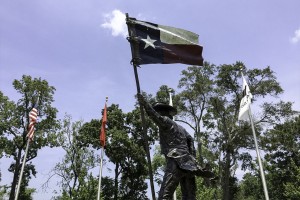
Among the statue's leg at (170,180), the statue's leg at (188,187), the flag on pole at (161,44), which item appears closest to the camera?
the statue's leg at (170,180)

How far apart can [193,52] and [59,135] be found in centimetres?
2473

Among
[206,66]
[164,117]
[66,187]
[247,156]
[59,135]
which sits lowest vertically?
[164,117]

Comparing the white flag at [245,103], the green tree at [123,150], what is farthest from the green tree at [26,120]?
the white flag at [245,103]

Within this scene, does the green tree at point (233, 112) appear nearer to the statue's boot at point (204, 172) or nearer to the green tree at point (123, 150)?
the green tree at point (123, 150)

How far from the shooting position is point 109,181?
3378 centimetres

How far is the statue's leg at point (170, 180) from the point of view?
5531mm

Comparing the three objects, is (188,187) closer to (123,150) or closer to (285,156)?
(123,150)

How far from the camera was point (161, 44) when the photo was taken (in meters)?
6.91

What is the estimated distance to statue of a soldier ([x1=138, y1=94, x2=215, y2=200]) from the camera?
18.5 ft

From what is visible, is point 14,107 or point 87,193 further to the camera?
point 14,107

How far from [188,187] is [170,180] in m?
0.46

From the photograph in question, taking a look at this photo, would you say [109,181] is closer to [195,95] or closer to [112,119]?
[112,119]

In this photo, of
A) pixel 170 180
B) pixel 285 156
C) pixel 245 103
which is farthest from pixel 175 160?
pixel 285 156

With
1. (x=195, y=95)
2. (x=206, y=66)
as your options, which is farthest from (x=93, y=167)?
(x=206, y=66)
